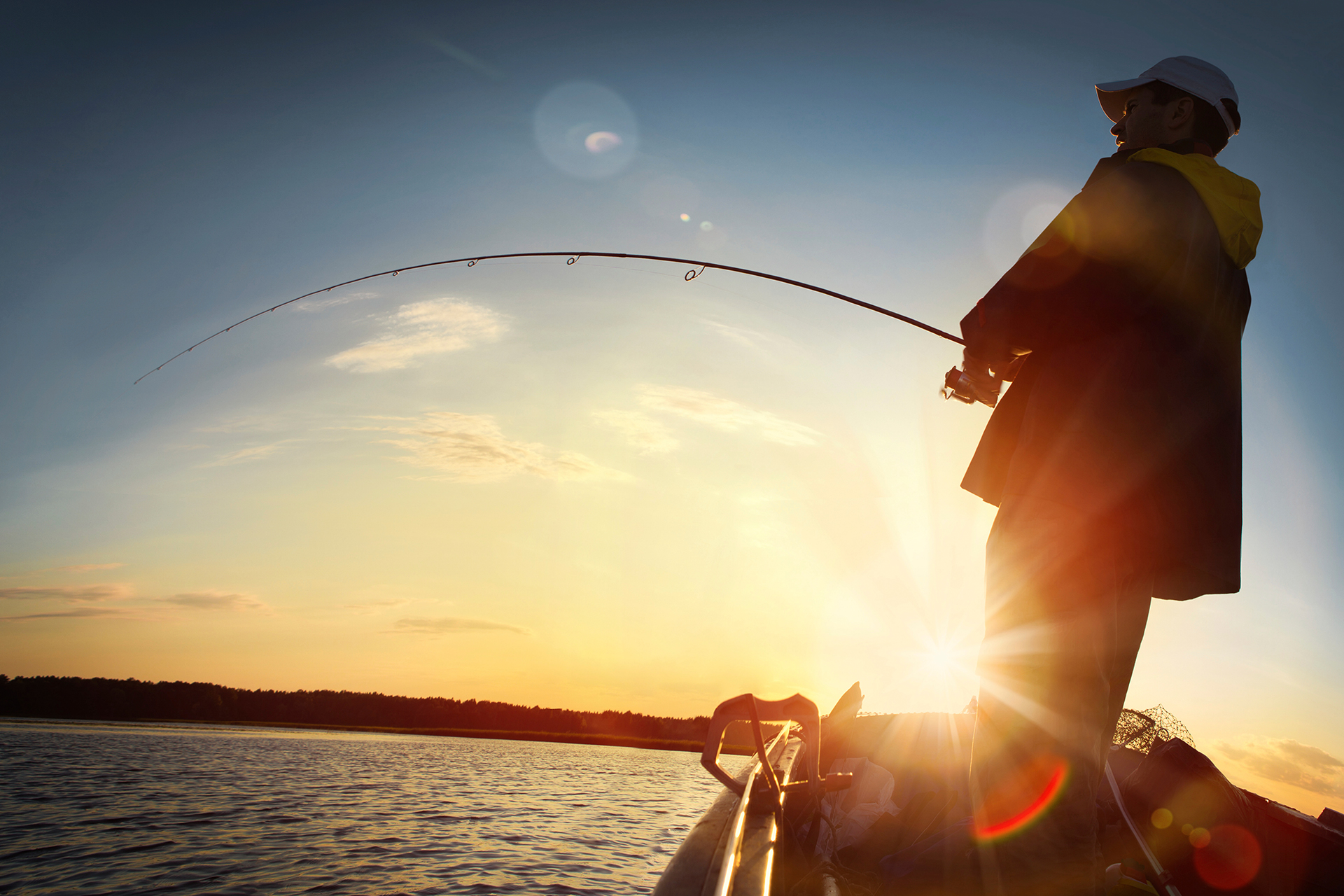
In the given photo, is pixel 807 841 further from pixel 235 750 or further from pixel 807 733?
pixel 235 750

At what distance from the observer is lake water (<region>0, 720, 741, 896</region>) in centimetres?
862

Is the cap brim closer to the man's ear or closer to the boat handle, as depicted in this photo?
the man's ear

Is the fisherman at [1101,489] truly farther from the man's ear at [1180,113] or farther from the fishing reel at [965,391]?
the fishing reel at [965,391]

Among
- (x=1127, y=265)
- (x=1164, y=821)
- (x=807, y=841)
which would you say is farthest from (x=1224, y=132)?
(x=807, y=841)

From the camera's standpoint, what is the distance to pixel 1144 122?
7.19 ft

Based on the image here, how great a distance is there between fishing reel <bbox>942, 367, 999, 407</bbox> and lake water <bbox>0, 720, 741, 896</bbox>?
7869mm

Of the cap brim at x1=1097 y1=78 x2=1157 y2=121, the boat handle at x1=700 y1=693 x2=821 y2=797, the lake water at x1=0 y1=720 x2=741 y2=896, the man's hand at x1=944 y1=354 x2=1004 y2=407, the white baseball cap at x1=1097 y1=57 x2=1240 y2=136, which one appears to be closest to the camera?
the white baseball cap at x1=1097 y1=57 x2=1240 y2=136

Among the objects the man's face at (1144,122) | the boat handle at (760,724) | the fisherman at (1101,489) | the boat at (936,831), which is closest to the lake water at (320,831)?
the boat at (936,831)

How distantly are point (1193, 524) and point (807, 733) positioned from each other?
2642 millimetres

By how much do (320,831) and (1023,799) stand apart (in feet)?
48.6

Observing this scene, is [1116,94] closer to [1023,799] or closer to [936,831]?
[1023,799]

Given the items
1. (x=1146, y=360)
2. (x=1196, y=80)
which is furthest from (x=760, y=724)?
(x=1196, y=80)

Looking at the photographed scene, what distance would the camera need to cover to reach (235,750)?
128 feet

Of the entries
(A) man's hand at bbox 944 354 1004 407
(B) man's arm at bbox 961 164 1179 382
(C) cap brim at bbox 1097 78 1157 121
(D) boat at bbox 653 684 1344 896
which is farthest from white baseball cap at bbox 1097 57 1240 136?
(D) boat at bbox 653 684 1344 896
